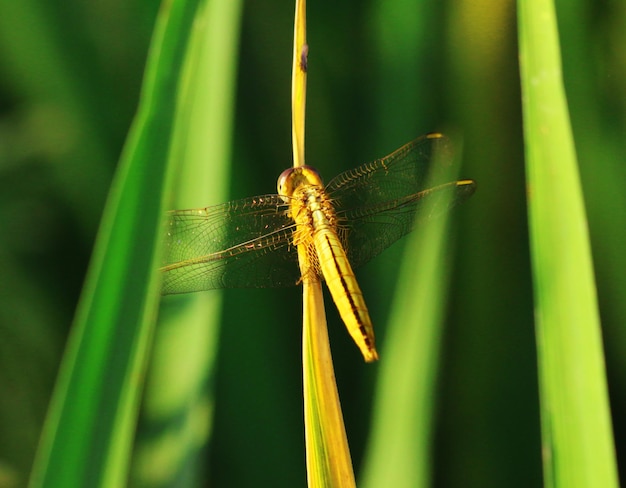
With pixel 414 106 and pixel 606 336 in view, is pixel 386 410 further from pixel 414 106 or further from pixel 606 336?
pixel 414 106

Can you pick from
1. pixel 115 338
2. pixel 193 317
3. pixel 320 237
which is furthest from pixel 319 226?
pixel 115 338

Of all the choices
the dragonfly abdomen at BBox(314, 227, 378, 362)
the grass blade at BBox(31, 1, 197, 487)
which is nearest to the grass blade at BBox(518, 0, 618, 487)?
the dragonfly abdomen at BBox(314, 227, 378, 362)

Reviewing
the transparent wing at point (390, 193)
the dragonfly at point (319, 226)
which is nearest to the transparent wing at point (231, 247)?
the dragonfly at point (319, 226)

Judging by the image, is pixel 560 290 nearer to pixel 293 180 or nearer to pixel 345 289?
pixel 345 289

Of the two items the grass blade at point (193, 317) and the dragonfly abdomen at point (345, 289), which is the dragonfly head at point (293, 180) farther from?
the grass blade at point (193, 317)

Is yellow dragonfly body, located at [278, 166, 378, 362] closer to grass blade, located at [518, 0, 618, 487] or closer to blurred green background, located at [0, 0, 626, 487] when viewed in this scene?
blurred green background, located at [0, 0, 626, 487]

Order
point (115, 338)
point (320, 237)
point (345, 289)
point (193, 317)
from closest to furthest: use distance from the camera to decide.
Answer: point (115, 338) → point (193, 317) → point (345, 289) → point (320, 237)
